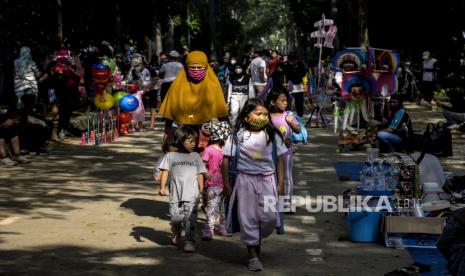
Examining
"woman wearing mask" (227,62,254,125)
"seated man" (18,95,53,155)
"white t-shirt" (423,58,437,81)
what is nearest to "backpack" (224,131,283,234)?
"seated man" (18,95,53,155)

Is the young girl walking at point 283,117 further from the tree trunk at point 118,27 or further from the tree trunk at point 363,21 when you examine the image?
the tree trunk at point 118,27

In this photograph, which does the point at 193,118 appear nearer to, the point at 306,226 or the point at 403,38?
the point at 306,226

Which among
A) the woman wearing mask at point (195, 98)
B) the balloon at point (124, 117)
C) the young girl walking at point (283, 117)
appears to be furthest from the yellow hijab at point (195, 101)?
the balloon at point (124, 117)

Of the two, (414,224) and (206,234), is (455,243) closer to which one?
(414,224)

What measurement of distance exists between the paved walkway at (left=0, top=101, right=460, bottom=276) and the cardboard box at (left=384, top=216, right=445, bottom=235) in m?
0.23

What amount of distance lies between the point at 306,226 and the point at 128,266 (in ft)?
9.62

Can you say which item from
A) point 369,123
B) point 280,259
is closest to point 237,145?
point 280,259

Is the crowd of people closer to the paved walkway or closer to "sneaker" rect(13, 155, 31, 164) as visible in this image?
"sneaker" rect(13, 155, 31, 164)

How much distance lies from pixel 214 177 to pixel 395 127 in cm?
617

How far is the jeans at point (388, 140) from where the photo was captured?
53.4 ft

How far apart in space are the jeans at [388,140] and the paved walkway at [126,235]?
994mm

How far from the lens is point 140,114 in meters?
25.3

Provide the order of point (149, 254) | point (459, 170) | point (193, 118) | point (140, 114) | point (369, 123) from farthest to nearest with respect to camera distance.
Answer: point (140, 114) → point (369, 123) → point (459, 170) → point (193, 118) → point (149, 254)

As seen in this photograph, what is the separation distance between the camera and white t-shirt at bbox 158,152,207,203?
10086mm
